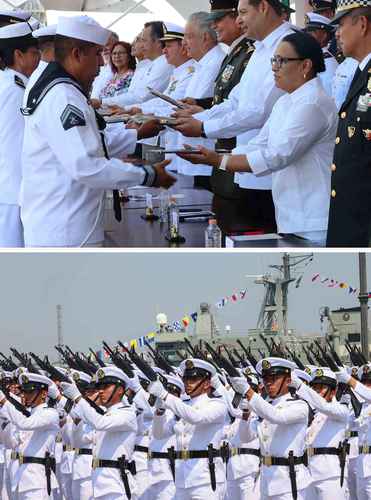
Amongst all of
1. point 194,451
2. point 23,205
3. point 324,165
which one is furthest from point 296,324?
point 23,205

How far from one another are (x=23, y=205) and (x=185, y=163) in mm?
2368

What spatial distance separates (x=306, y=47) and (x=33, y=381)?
341 centimetres

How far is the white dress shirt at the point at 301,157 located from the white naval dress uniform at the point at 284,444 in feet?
4.92

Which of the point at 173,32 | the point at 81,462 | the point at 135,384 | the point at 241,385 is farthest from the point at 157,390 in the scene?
the point at 173,32

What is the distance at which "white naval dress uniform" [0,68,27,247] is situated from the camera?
437 centimetres

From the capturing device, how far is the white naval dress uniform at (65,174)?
11.4ft

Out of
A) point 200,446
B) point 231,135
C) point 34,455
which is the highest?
point 231,135

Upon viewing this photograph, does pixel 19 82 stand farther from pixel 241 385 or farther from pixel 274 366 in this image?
pixel 274 366

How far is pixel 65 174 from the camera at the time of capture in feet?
11.8

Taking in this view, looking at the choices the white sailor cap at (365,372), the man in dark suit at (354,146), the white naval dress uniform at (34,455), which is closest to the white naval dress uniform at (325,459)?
the white sailor cap at (365,372)

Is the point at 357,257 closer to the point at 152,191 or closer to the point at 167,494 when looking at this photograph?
the point at 152,191

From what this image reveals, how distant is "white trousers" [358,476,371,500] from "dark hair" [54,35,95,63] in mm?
3863

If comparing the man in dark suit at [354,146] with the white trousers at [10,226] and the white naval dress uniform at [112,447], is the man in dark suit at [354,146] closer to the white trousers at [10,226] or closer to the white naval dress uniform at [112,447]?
the white trousers at [10,226]

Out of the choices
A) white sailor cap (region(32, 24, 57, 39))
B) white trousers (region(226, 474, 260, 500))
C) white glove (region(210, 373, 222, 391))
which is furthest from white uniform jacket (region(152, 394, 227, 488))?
white sailor cap (region(32, 24, 57, 39))
